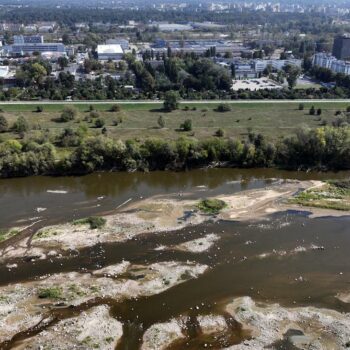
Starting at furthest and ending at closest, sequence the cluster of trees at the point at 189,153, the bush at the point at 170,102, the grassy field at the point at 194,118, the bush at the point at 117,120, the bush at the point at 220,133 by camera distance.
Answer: the bush at the point at 170,102
the bush at the point at 117,120
the grassy field at the point at 194,118
the bush at the point at 220,133
the cluster of trees at the point at 189,153

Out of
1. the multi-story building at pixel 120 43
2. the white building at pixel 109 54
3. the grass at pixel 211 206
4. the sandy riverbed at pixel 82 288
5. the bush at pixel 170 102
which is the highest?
the multi-story building at pixel 120 43

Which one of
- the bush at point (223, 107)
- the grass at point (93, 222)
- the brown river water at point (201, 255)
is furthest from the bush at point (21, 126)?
the bush at point (223, 107)

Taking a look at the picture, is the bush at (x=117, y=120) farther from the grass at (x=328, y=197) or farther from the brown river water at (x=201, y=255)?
the grass at (x=328, y=197)

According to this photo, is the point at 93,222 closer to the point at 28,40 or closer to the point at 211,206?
the point at 211,206

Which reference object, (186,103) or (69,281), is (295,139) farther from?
(69,281)

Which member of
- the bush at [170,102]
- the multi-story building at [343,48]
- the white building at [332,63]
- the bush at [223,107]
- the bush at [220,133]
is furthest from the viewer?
the multi-story building at [343,48]

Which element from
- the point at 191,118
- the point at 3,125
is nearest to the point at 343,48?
the point at 191,118

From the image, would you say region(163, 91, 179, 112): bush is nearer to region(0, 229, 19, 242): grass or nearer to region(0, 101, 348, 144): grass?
region(0, 101, 348, 144): grass
